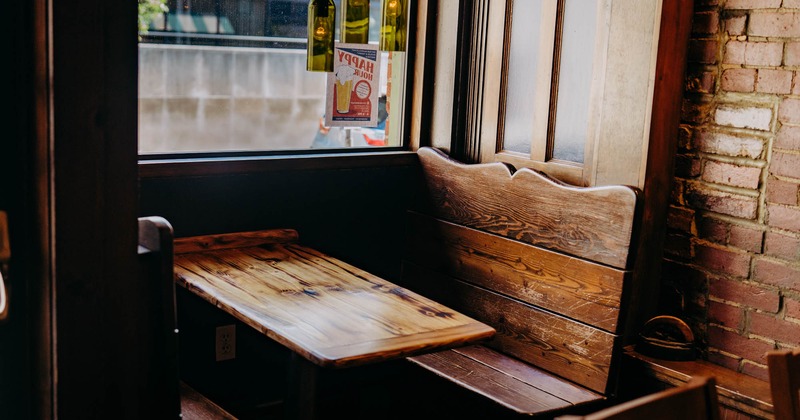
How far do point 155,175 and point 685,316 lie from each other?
73.7 inches

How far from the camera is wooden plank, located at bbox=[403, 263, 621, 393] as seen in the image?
9.23ft

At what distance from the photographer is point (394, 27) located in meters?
3.03

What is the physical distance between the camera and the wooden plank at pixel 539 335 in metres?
2.81

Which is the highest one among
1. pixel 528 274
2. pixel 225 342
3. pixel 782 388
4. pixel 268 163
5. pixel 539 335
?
pixel 268 163

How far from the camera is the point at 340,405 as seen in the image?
354 centimetres

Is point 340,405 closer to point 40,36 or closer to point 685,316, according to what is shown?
point 685,316

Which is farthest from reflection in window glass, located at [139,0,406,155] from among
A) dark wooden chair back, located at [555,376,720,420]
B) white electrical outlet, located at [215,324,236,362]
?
dark wooden chair back, located at [555,376,720,420]

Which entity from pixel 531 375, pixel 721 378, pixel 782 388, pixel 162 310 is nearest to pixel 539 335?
pixel 531 375

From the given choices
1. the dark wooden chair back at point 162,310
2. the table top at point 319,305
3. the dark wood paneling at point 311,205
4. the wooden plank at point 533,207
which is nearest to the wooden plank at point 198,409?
the table top at point 319,305

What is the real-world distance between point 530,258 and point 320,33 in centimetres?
109

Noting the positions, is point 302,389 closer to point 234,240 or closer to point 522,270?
point 234,240

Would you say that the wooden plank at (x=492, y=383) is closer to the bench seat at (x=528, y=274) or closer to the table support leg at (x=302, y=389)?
the bench seat at (x=528, y=274)

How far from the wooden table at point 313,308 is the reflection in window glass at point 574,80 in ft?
2.94

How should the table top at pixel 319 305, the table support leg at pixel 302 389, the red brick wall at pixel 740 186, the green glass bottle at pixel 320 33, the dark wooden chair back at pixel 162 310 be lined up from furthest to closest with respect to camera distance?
the green glass bottle at pixel 320 33, the red brick wall at pixel 740 186, the table support leg at pixel 302 389, the table top at pixel 319 305, the dark wooden chair back at pixel 162 310
